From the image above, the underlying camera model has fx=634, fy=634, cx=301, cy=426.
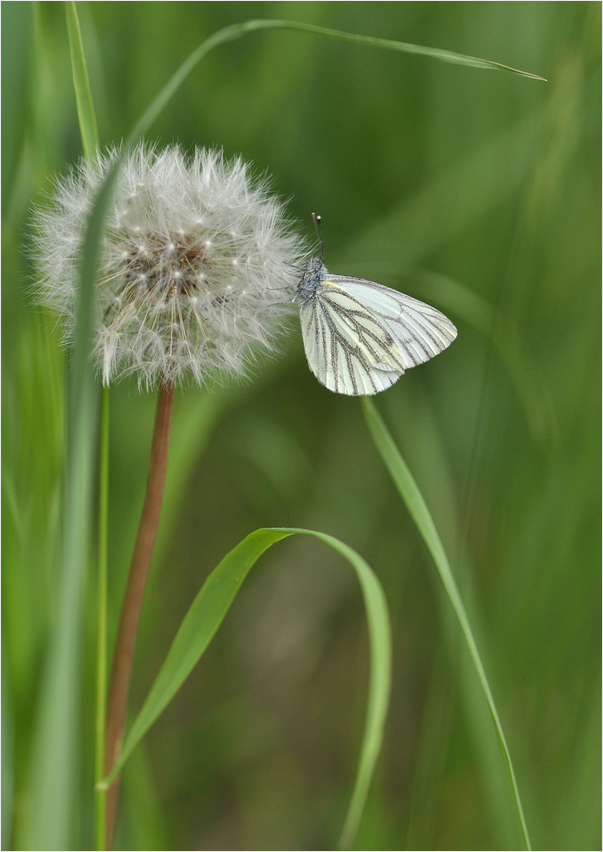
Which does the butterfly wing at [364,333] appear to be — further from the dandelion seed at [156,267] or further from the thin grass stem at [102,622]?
the thin grass stem at [102,622]

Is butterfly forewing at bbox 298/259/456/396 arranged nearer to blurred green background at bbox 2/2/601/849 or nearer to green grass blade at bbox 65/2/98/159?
blurred green background at bbox 2/2/601/849

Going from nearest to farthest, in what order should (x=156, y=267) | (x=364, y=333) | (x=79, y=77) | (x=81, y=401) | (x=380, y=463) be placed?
(x=81, y=401)
(x=79, y=77)
(x=156, y=267)
(x=364, y=333)
(x=380, y=463)

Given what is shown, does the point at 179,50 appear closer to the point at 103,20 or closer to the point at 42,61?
the point at 103,20

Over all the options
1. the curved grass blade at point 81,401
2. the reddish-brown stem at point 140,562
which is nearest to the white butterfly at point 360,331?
the reddish-brown stem at point 140,562

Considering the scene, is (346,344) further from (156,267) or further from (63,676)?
(63,676)

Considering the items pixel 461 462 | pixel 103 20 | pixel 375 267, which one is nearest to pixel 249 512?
pixel 461 462

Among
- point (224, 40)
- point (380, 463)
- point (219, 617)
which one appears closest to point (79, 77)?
point (224, 40)
